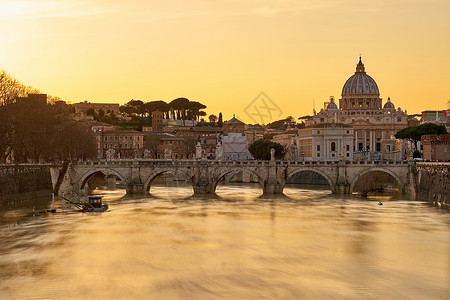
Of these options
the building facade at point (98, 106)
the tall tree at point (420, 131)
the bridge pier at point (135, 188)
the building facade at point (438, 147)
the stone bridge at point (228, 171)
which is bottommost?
the bridge pier at point (135, 188)

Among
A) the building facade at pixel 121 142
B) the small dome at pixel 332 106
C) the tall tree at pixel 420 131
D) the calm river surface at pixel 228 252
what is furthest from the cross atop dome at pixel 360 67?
the calm river surface at pixel 228 252

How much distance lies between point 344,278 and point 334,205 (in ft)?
88.9

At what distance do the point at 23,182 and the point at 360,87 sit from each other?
124 m

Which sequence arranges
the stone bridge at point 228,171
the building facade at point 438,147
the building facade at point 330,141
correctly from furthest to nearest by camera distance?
the building facade at point 330,141, the building facade at point 438,147, the stone bridge at point 228,171

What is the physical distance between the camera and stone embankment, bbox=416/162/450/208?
5525 centimetres

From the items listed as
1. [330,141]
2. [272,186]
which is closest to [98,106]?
[330,141]

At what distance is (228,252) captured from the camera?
35188mm

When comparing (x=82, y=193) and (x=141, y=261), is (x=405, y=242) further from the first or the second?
(x=82, y=193)

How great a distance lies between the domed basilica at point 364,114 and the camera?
5837 inches

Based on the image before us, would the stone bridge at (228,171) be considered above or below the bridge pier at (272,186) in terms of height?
above

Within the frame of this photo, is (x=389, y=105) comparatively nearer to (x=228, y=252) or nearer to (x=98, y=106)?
(x=98, y=106)

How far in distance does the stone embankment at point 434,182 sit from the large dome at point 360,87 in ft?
344

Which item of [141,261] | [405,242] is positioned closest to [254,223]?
[405,242]

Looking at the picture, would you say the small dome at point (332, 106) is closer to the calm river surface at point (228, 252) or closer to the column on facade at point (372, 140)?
the column on facade at point (372, 140)
